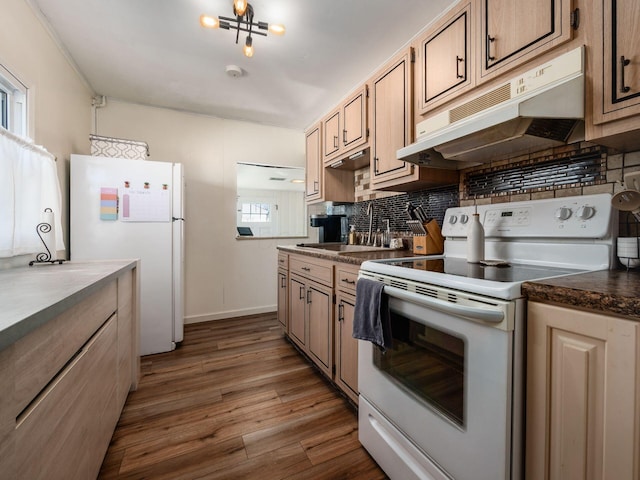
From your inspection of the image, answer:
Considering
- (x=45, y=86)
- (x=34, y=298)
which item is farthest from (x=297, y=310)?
(x=45, y=86)

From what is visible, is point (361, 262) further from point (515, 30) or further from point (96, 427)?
point (96, 427)

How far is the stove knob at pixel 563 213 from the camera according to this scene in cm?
117

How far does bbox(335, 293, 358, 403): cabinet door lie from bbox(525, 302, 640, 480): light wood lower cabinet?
890mm

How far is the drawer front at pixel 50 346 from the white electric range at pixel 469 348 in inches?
43.2

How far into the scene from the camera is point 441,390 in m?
1.02

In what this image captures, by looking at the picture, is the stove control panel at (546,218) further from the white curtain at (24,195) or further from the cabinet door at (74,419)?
the white curtain at (24,195)

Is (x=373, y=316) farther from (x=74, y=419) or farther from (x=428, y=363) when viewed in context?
(x=74, y=419)

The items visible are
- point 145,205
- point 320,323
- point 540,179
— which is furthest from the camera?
point 145,205

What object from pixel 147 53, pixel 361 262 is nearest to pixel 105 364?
pixel 361 262

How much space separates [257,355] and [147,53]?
257cm

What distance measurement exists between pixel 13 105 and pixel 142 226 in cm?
105

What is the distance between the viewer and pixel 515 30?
121cm

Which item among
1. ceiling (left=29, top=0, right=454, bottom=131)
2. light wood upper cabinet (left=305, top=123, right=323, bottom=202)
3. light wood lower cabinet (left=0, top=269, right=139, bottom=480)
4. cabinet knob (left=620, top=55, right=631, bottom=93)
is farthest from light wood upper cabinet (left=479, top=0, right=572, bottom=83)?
light wood lower cabinet (left=0, top=269, right=139, bottom=480)

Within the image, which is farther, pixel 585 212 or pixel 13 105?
pixel 13 105
